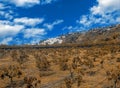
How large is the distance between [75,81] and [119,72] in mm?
6346

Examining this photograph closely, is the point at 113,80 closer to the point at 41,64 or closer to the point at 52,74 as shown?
the point at 52,74

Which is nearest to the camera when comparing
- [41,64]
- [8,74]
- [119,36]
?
[8,74]

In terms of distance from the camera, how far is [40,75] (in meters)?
49.5

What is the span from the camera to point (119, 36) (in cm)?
14650

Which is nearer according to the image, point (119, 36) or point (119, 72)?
point (119, 72)

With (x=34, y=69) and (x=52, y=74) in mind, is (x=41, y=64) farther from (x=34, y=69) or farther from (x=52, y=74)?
(x=52, y=74)

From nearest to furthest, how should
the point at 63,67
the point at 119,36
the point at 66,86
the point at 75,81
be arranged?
1. the point at 66,86
2. the point at 75,81
3. the point at 63,67
4. the point at 119,36

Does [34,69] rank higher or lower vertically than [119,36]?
lower

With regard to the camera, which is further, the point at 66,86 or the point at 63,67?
the point at 63,67

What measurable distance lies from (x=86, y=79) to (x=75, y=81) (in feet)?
8.44

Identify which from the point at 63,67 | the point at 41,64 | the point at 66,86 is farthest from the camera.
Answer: the point at 41,64

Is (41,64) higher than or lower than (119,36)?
lower

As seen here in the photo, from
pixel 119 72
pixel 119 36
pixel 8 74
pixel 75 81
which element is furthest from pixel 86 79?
pixel 119 36

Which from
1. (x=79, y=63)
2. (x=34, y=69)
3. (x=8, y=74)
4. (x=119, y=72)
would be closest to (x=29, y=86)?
(x=8, y=74)
